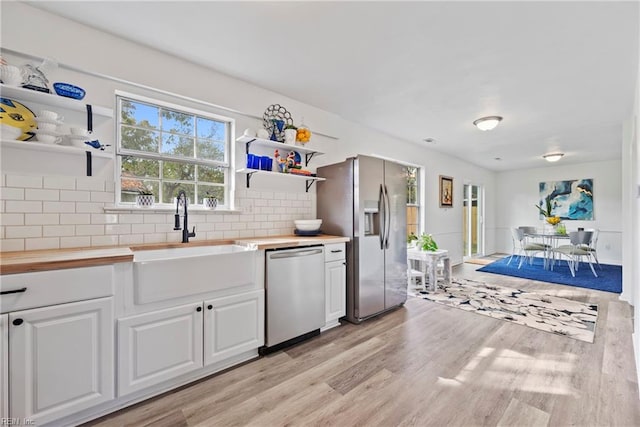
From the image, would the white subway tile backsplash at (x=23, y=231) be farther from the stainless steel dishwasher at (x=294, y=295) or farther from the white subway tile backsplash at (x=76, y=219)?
the stainless steel dishwasher at (x=294, y=295)

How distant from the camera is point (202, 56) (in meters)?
2.32

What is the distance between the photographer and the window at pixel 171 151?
2180 mm

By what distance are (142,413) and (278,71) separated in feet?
9.01

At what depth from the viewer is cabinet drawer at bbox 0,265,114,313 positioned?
4.20 ft

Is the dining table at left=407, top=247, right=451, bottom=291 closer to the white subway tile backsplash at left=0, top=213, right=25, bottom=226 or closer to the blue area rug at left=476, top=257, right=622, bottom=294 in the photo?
the blue area rug at left=476, top=257, right=622, bottom=294

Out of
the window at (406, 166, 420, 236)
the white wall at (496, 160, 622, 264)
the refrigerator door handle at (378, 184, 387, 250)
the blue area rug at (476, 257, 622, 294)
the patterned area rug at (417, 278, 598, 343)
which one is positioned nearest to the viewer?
the patterned area rug at (417, 278, 598, 343)

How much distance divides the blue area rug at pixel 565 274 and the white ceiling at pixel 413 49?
2656 millimetres

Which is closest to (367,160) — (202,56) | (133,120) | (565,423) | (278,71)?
(278,71)

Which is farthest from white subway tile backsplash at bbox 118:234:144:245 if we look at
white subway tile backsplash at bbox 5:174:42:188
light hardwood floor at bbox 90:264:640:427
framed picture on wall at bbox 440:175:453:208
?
framed picture on wall at bbox 440:175:453:208

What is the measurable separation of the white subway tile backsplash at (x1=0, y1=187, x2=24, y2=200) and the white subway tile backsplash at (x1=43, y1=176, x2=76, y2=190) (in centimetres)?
12

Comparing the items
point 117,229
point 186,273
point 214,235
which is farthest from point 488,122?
point 117,229

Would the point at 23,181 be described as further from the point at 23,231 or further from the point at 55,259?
the point at 55,259

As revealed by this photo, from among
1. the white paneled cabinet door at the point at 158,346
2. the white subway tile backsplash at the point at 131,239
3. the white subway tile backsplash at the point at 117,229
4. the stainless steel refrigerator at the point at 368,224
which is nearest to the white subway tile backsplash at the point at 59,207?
the white subway tile backsplash at the point at 117,229

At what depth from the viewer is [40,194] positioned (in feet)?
5.84
